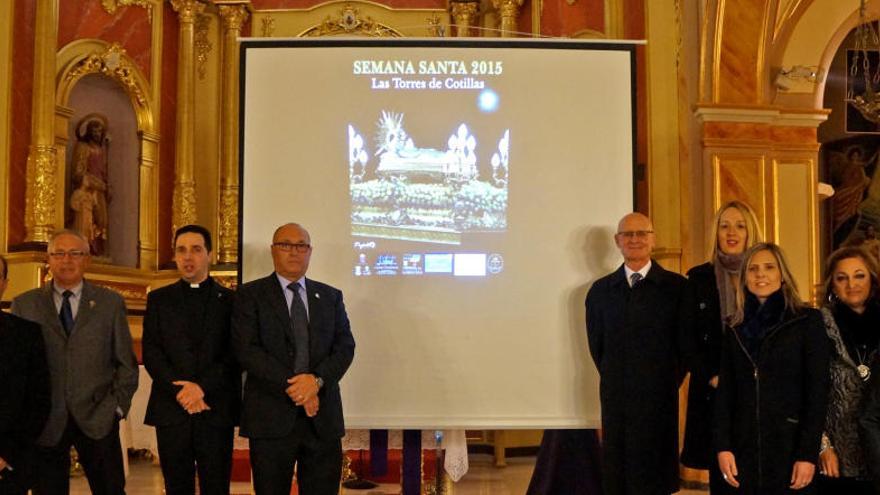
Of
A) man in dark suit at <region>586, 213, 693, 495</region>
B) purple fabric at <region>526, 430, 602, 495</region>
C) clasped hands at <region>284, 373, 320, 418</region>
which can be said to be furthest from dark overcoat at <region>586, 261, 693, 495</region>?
clasped hands at <region>284, 373, 320, 418</region>

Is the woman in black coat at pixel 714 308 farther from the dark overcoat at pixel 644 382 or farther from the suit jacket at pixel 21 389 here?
the suit jacket at pixel 21 389

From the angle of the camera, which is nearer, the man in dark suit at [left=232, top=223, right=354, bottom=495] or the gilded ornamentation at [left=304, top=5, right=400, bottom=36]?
the man in dark suit at [left=232, top=223, right=354, bottom=495]

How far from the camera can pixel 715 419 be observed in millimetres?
3727

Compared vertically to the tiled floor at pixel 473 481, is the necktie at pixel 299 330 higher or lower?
higher

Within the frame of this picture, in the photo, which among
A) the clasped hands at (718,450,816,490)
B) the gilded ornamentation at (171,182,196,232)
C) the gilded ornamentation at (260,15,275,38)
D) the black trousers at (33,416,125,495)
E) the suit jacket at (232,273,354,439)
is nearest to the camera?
the clasped hands at (718,450,816,490)

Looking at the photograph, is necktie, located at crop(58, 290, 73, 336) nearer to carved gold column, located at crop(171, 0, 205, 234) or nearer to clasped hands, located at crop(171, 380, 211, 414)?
clasped hands, located at crop(171, 380, 211, 414)

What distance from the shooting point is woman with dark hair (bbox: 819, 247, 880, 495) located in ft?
12.0

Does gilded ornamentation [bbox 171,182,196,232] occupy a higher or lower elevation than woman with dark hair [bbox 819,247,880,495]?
higher

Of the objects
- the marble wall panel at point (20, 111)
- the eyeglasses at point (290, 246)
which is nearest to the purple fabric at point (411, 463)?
the eyeglasses at point (290, 246)

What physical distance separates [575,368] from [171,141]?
229 inches

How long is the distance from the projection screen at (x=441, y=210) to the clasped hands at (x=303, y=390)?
676 millimetres

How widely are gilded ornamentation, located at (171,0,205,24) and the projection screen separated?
195 inches

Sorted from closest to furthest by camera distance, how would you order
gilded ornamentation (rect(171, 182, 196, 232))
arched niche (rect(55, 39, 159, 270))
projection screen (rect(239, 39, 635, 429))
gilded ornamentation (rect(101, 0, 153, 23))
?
projection screen (rect(239, 39, 635, 429)) → arched niche (rect(55, 39, 159, 270)) → gilded ornamentation (rect(101, 0, 153, 23)) → gilded ornamentation (rect(171, 182, 196, 232))

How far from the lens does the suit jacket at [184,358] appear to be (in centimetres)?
421
